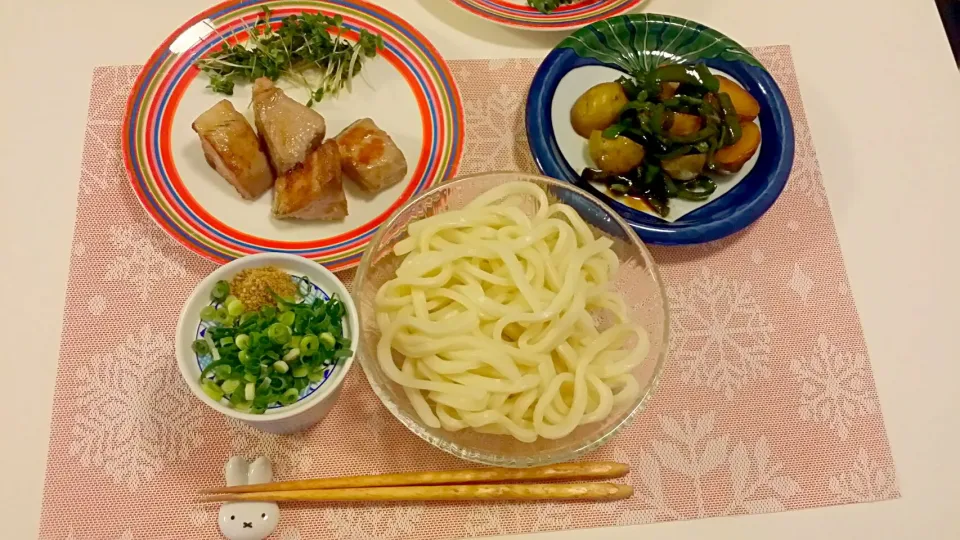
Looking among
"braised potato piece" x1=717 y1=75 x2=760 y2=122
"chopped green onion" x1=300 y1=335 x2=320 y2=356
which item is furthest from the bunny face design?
"braised potato piece" x1=717 y1=75 x2=760 y2=122

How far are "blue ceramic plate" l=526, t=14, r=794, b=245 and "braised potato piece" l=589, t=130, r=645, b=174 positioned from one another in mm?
71

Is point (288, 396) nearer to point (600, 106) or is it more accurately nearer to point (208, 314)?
point (208, 314)

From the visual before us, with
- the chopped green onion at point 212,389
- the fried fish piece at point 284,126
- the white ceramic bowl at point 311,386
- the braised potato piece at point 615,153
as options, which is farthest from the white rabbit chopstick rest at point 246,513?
the braised potato piece at point 615,153

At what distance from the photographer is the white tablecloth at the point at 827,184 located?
1604 mm

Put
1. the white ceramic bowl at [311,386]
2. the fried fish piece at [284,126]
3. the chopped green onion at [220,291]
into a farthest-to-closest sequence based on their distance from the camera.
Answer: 1. the fried fish piece at [284,126]
2. the chopped green onion at [220,291]
3. the white ceramic bowl at [311,386]

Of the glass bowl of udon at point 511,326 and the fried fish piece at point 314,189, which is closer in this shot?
the glass bowl of udon at point 511,326

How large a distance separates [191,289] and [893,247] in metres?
1.98

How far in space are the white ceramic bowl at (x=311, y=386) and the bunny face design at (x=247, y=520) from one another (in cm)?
17

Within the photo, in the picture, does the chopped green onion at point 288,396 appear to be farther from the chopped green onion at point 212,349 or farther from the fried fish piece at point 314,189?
the fried fish piece at point 314,189

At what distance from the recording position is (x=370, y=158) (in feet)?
5.68

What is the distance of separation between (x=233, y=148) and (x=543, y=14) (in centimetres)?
103

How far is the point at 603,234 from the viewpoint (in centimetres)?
166

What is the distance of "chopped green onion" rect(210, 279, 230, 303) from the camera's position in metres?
1.49

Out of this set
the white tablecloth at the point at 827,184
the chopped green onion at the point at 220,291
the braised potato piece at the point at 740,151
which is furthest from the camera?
the braised potato piece at the point at 740,151
